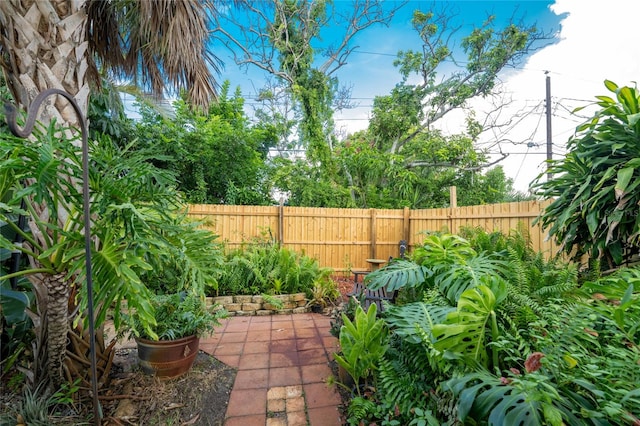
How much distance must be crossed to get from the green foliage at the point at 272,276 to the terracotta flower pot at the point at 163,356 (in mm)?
1645

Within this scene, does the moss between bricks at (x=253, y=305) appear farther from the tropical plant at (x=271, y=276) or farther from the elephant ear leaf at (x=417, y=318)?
the elephant ear leaf at (x=417, y=318)

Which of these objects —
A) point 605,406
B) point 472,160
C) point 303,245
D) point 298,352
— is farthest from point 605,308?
point 472,160

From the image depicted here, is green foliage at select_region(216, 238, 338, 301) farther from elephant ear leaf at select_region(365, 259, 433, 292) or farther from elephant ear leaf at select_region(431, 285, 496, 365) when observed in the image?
elephant ear leaf at select_region(431, 285, 496, 365)

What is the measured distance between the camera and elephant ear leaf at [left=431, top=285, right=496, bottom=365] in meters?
1.19

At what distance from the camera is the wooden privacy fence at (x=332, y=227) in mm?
5258

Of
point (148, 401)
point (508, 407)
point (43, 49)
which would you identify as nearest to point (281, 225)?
point (148, 401)

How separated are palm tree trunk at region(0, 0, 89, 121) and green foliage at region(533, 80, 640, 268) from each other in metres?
3.33

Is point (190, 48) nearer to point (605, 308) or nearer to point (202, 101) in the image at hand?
point (202, 101)

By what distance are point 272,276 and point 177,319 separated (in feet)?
6.02

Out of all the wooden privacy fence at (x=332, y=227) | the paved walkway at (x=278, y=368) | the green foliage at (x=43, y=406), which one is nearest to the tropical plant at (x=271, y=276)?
the paved walkway at (x=278, y=368)

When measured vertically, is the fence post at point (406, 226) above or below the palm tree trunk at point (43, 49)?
below

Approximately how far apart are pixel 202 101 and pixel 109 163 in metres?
1.68

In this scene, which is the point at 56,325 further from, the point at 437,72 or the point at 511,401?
the point at 437,72

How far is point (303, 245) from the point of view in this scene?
225 inches
